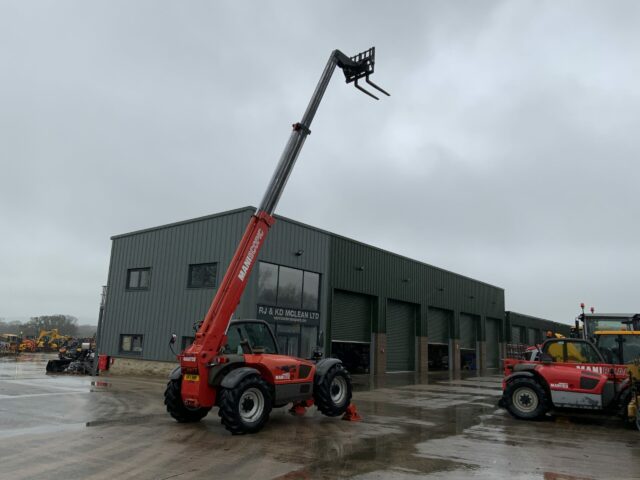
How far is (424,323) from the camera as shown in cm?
3064

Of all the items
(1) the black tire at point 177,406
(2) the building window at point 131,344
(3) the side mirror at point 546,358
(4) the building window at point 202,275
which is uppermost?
(4) the building window at point 202,275

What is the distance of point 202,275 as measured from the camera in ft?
67.5

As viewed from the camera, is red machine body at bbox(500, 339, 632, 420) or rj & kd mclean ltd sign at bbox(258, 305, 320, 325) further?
rj & kd mclean ltd sign at bbox(258, 305, 320, 325)

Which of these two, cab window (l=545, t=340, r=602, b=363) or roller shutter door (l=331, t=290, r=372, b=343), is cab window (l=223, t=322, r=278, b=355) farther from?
roller shutter door (l=331, t=290, r=372, b=343)

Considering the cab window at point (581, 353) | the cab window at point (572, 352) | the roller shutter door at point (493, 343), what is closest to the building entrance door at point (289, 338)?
the cab window at point (572, 352)

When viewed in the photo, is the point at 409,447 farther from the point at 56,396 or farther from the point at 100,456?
the point at 56,396

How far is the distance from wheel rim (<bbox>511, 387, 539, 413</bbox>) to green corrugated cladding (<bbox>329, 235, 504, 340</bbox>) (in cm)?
1302

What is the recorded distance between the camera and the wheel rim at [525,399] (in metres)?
10.9

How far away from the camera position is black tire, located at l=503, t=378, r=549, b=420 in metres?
10.8

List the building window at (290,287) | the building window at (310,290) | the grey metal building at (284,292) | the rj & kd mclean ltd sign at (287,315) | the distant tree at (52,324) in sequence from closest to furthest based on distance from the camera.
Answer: the rj & kd mclean ltd sign at (287,315)
the grey metal building at (284,292)
the building window at (290,287)
the building window at (310,290)
the distant tree at (52,324)

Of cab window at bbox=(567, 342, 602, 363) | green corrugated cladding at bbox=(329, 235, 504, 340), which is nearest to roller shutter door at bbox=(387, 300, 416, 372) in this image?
green corrugated cladding at bbox=(329, 235, 504, 340)

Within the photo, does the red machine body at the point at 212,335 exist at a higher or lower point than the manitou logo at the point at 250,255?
lower

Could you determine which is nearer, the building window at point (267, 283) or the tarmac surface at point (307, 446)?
the tarmac surface at point (307, 446)

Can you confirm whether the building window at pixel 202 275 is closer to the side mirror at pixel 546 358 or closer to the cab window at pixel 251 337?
the cab window at pixel 251 337
